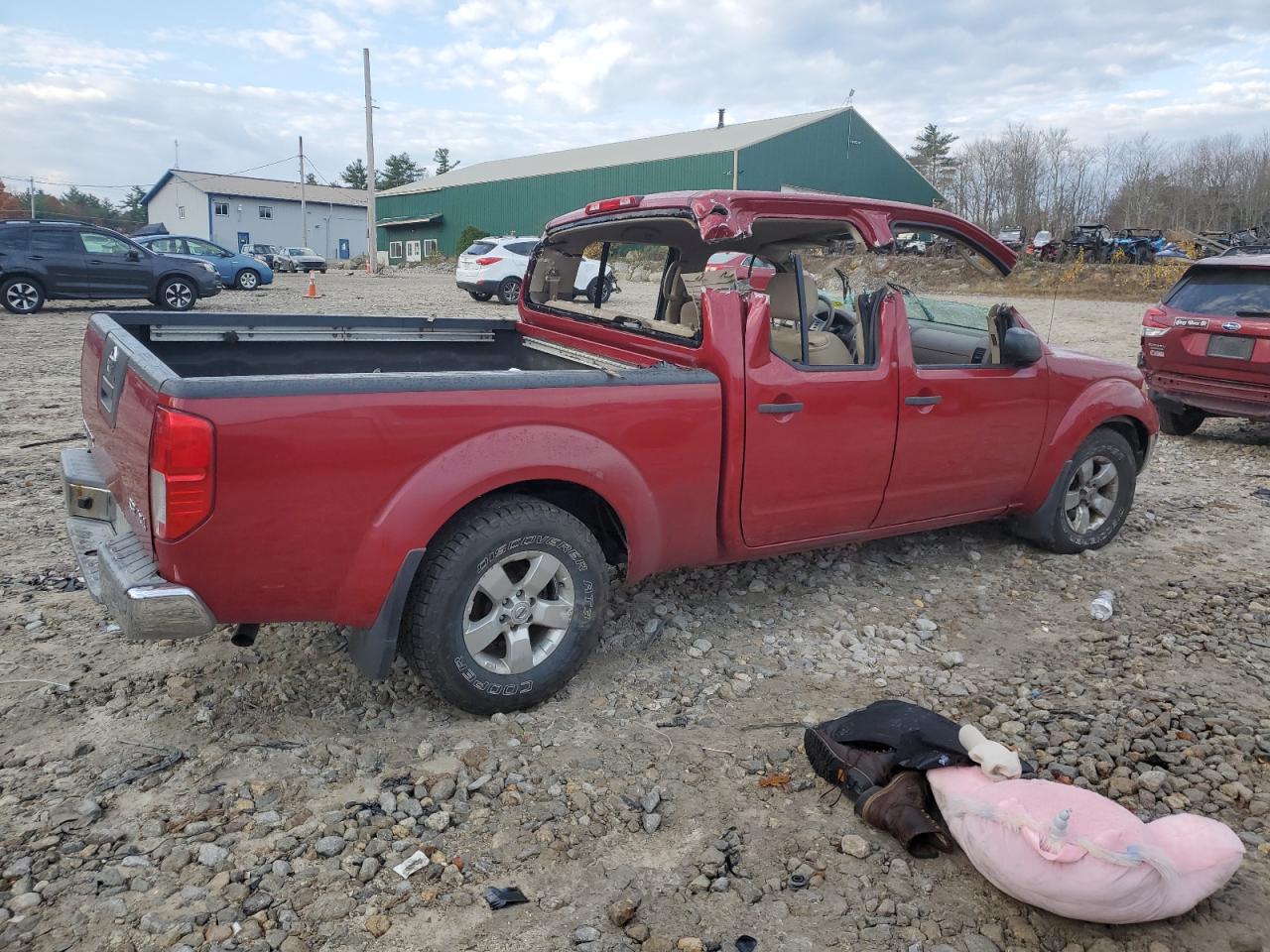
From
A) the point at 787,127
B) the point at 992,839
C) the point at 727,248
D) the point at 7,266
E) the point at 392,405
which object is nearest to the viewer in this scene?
the point at 992,839

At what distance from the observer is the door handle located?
12.1ft

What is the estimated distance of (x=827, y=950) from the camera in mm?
2303

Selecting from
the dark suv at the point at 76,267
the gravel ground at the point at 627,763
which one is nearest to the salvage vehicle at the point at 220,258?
the dark suv at the point at 76,267

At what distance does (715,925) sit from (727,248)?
3.15 metres

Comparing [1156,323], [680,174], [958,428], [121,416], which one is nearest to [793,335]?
[958,428]

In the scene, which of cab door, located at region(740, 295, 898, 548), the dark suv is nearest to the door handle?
cab door, located at region(740, 295, 898, 548)

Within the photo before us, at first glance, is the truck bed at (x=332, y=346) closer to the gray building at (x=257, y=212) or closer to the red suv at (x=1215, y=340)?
the red suv at (x=1215, y=340)

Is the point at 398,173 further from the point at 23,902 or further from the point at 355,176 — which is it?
the point at 23,902

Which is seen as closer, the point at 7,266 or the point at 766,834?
the point at 766,834

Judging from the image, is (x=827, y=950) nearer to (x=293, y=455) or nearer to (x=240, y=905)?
(x=240, y=905)

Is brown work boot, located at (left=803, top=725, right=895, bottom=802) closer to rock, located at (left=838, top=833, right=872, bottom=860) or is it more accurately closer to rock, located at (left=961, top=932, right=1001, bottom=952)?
rock, located at (left=838, top=833, right=872, bottom=860)

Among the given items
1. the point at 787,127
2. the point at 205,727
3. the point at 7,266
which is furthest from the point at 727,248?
the point at 787,127

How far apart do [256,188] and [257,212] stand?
364 centimetres

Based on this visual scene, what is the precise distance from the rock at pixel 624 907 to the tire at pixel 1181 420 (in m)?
8.21
